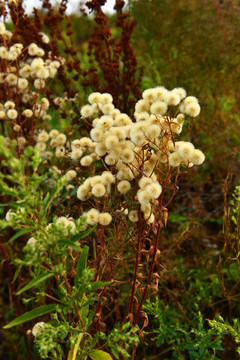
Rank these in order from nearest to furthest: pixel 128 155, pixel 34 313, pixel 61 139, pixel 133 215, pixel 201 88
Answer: pixel 34 313
pixel 128 155
pixel 133 215
pixel 61 139
pixel 201 88

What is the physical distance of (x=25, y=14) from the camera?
2.23m

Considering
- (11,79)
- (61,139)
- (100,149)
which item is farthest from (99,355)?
(11,79)

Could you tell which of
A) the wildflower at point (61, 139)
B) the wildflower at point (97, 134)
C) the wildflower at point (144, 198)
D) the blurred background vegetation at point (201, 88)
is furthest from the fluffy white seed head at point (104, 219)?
the blurred background vegetation at point (201, 88)

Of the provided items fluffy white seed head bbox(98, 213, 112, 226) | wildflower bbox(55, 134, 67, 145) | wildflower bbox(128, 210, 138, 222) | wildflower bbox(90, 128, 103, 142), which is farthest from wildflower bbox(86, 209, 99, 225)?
wildflower bbox(55, 134, 67, 145)

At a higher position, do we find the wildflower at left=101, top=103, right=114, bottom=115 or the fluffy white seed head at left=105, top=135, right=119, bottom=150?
the wildflower at left=101, top=103, right=114, bottom=115

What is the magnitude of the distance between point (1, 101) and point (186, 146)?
1.34 metres

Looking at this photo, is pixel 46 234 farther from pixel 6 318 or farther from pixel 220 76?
pixel 220 76

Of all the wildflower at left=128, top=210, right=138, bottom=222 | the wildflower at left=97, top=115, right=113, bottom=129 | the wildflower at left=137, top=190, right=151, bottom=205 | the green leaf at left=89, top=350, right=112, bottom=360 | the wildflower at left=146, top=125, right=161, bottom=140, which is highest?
the wildflower at left=97, top=115, right=113, bottom=129

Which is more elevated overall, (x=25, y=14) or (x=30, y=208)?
(x=25, y=14)

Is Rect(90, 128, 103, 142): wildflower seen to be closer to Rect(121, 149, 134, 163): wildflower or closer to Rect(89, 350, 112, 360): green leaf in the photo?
Rect(121, 149, 134, 163): wildflower

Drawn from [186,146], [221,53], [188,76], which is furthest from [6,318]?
[221,53]

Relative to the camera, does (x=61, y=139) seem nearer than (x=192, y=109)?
No

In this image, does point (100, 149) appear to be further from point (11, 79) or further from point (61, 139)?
point (11, 79)

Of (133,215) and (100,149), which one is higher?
(100,149)
